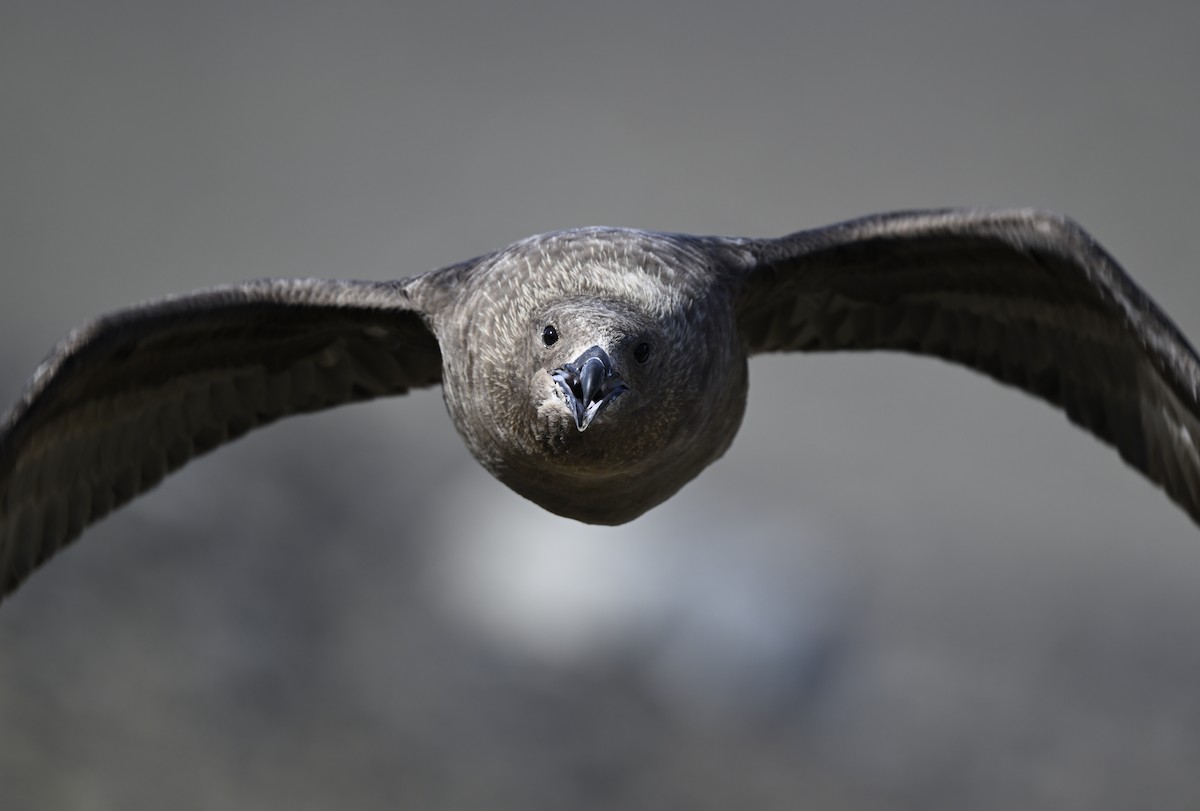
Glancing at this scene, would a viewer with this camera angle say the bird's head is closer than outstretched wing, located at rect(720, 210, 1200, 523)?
Yes

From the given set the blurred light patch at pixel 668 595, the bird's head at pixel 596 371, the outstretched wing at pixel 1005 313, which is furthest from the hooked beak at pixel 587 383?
the blurred light patch at pixel 668 595

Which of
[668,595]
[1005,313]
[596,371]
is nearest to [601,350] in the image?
[596,371]

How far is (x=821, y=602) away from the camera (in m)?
10.8

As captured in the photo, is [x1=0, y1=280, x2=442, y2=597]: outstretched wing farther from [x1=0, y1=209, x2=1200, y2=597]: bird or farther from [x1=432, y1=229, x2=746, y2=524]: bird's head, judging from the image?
[x1=432, y1=229, x2=746, y2=524]: bird's head

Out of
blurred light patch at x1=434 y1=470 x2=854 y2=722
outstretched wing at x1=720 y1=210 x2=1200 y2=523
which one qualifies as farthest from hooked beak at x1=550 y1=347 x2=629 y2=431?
blurred light patch at x1=434 y1=470 x2=854 y2=722

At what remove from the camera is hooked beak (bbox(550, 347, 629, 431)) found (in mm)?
3896

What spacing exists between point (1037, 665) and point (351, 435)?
5015mm

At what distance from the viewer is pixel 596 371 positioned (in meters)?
A: 3.92

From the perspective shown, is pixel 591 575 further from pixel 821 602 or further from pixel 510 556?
pixel 821 602

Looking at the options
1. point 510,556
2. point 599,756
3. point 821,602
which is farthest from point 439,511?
point 821,602

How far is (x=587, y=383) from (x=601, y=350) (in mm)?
124

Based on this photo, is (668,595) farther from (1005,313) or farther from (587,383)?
(587,383)

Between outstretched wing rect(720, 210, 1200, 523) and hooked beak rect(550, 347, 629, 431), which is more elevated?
outstretched wing rect(720, 210, 1200, 523)

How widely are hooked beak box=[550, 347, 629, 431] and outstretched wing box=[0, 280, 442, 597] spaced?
126 cm
